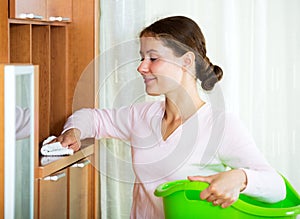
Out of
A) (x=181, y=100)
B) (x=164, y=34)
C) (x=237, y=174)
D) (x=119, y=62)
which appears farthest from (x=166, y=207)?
(x=119, y=62)

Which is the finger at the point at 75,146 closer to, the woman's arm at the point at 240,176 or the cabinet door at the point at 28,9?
the cabinet door at the point at 28,9

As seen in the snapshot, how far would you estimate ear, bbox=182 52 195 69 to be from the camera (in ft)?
7.78

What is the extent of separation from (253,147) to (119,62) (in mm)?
1199

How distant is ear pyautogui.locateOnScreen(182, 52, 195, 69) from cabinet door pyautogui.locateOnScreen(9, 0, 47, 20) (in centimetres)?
56

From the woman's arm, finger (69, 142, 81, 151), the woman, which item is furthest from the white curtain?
the woman's arm

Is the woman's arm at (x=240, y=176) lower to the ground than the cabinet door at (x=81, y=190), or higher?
higher

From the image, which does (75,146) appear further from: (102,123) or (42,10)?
(42,10)

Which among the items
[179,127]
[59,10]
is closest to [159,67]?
[179,127]

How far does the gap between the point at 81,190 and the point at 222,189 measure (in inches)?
43.1

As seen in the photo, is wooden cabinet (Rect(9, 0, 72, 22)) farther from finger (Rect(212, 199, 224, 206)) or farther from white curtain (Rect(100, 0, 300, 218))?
finger (Rect(212, 199, 224, 206))

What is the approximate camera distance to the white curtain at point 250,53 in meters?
3.26

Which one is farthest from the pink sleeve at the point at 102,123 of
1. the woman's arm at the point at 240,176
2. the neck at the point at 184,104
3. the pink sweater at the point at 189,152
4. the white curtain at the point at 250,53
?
the white curtain at the point at 250,53

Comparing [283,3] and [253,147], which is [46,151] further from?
[283,3]

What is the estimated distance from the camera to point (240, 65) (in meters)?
3.28
